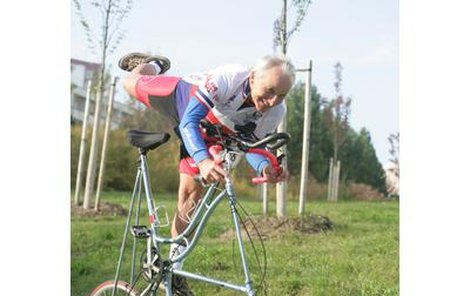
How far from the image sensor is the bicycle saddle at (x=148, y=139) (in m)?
2.59

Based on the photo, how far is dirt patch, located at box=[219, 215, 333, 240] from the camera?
126 inches

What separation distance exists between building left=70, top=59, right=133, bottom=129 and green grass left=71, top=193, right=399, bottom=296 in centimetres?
57

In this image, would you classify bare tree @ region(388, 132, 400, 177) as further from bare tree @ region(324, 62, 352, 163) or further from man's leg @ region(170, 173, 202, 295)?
man's leg @ region(170, 173, 202, 295)

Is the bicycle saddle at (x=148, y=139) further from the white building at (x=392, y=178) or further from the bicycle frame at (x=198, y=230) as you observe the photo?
the white building at (x=392, y=178)

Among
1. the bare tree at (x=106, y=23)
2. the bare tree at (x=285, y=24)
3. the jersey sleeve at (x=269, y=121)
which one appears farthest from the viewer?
the bare tree at (x=106, y=23)

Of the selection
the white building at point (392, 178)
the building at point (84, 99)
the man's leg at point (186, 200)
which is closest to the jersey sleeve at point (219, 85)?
the man's leg at point (186, 200)

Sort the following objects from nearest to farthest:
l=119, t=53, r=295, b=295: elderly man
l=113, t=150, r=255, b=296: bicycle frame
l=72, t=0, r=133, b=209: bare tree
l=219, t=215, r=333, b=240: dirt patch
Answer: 1. l=113, t=150, r=255, b=296: bicycle frame
2. l=119, t=53, r=295, b=295: elderly man
3. l=219, t=215, r=333, b=240: dirt patch
4. l=72, t=0, r=133, b=209: bare tree

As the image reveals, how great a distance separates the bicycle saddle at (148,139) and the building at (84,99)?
33.8 inches

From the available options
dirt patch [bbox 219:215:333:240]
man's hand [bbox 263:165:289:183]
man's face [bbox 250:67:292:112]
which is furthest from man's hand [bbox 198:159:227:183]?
dirt patch [bbox 219:215:333:240]
